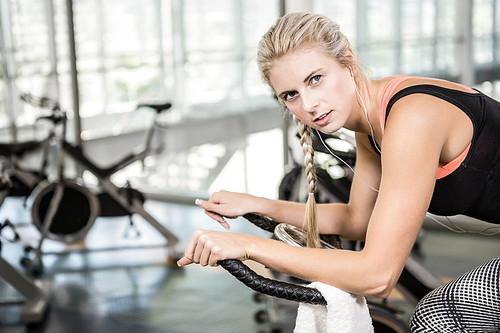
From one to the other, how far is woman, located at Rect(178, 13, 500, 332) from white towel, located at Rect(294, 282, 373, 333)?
2 centimetres


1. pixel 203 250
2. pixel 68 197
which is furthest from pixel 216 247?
pixel 68 197

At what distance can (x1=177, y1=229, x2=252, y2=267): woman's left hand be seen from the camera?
1.03 meters

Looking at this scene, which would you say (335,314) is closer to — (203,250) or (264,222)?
(203,250)

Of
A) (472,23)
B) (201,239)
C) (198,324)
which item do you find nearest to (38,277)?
(198,324)

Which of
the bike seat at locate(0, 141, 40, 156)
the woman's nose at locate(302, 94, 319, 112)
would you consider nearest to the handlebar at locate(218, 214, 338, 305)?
the woman's nose at locate(302, 94, 319, 112)

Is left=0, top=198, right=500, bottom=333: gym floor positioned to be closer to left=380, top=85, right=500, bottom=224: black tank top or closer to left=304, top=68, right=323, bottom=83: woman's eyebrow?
left=380, top=85, right=500, bottom=224: black tank top

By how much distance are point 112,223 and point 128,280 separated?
1.40m

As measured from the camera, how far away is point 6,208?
5012mm

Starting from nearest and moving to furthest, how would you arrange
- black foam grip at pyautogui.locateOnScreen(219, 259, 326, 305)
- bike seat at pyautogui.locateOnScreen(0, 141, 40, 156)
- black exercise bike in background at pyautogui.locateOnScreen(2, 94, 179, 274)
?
1. black foam grip at pyautogui.locateOnScreen(219, 259, 326, 305)
2. black exercise bike in background at pyautogui.locateOnScreen(2, 94, 179, 274)
3. bike seat at pyautogui.locateOnScreen(0, 141, 40, 156)

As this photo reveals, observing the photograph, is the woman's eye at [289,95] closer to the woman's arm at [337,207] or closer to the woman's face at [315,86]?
the woman's face at [315,86]

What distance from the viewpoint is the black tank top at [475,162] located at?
1.12 meters

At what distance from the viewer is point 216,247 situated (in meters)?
1.03

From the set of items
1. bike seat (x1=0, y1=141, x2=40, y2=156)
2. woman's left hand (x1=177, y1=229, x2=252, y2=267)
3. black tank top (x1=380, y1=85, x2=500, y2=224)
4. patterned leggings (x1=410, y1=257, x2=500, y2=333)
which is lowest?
bike seat (x1=0, y1=141, x2=40, y2=156)

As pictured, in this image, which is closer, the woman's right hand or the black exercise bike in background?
the woman's right hand
